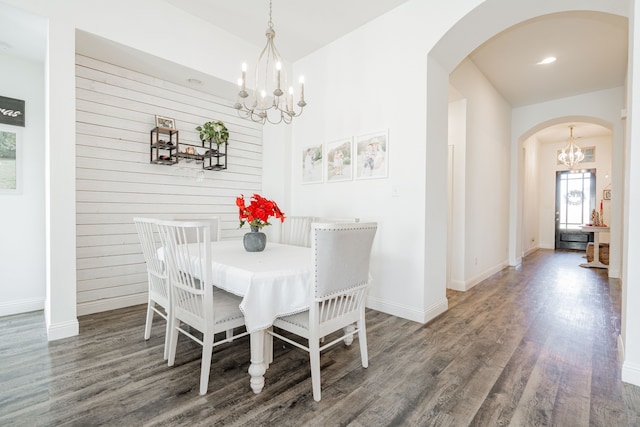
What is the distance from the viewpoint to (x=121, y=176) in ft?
10.6

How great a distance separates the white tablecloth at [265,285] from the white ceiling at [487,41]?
2.60m

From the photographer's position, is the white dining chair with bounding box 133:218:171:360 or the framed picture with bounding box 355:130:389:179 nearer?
the white dining chair with bounding box 133:218:171:360

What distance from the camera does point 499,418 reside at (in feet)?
5.17

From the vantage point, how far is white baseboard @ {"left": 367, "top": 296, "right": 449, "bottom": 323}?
115 inches

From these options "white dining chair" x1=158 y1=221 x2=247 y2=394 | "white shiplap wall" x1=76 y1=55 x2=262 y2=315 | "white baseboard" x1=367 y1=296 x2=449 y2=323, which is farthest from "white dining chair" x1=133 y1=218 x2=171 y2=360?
"white baseboard" x1=367 y1=296 x2=449 y2=323

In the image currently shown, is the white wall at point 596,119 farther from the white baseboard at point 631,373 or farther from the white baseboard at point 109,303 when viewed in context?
the white baseboard at point 109,303

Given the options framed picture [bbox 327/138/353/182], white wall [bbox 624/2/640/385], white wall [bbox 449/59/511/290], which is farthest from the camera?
white wall [bbox 449/59/511/290]

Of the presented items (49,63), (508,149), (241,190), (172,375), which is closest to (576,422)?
(172,375)

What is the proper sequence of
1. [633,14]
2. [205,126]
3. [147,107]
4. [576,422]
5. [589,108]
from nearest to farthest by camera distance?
[576,422]
[633,14]
[147,107]
[205,126]
[589,108]

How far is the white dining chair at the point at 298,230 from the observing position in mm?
3113

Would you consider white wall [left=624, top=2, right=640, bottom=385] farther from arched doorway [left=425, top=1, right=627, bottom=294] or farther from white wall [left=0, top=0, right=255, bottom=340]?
white wall [left=0, top=0, right=255, bottom=340]

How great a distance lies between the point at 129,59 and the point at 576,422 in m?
4.35

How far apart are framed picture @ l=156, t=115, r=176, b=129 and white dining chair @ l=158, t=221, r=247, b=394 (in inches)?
78.2

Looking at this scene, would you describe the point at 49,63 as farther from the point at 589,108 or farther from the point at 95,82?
the point at 589,108
